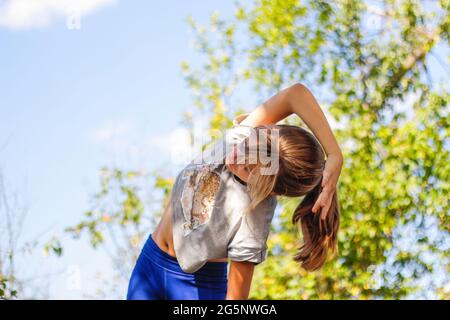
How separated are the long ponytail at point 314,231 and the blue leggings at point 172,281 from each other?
0.24 meters

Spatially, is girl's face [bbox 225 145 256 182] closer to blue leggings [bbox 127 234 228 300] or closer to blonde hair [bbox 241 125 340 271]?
blonde hair [bbox 241 125 340 271]

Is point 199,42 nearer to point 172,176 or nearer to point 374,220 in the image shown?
point 172,176

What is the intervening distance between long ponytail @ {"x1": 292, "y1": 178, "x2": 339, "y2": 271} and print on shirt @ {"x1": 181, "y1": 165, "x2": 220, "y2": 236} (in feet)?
0.80

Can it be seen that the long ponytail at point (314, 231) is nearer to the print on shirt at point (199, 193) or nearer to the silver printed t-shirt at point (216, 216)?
A: the silver printed t-shirt at point (216, 216)

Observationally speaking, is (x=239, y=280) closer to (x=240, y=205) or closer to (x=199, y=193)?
(x=240, y=205)

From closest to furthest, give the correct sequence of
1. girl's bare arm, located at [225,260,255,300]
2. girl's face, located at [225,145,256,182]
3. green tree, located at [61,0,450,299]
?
girl's bare arm, located at [225,260,255,300], girl's face, located at [225,145,256,182], green tree, located at [61,0,450,299]

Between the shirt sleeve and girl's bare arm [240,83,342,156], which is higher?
girl's bare arm [240,83,342,156]

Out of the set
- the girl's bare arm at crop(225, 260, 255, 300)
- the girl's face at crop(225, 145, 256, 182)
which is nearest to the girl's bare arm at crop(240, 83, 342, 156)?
the girl's face at crop(225, 145, 256, 182)

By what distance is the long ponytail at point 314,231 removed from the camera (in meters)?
1.82

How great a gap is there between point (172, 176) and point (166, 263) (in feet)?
12.7

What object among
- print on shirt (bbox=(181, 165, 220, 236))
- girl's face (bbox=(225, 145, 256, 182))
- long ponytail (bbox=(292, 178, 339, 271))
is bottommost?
long ponytail (bbox=(292, 178, 339, 271))

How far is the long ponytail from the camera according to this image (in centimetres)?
182

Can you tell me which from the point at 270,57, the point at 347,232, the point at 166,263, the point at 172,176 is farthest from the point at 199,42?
the point at 166,263

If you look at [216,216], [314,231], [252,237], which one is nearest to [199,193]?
[216,216]
